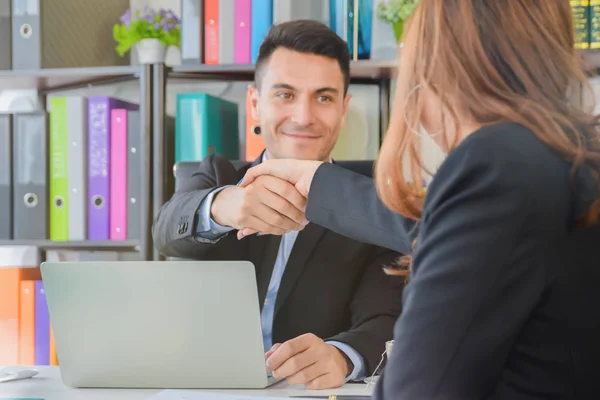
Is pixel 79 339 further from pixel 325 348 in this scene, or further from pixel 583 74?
pixel 583 74

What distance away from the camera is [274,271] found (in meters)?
1.98

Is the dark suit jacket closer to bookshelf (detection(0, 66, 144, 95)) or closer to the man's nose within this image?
the man's nose

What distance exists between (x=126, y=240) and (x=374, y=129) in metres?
0.93

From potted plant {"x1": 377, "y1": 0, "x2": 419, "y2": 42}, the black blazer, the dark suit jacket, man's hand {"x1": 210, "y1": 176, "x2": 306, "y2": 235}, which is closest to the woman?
the black blazer

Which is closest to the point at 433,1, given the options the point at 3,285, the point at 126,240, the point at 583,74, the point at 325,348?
the point at 583,74

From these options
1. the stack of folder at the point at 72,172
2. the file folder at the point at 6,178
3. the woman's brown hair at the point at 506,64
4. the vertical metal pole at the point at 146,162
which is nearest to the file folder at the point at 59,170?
the stack of folder at the point at 72,172

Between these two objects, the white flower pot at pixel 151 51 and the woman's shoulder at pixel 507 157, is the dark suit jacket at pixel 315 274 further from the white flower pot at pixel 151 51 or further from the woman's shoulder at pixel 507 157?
the woman's shoulder at pixel 507 157

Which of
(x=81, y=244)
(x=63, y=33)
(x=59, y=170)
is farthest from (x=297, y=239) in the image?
(x=63, y=33)

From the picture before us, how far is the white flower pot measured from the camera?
89.0 inches

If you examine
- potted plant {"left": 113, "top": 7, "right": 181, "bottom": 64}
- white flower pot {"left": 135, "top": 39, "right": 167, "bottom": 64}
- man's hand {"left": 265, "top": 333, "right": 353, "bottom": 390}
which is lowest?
man's hand {"left": 265, "top": 333, "right": 353, "bottom": 390}

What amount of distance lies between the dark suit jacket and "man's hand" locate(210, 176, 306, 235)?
0.41 meters

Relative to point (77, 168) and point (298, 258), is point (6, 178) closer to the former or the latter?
point (77, 168)

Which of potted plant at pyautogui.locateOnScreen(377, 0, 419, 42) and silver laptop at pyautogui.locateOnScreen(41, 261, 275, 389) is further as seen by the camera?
potted plant at pyautogui.locateOnScreen(377, 0, 419, 42)

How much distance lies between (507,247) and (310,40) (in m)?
1.55
